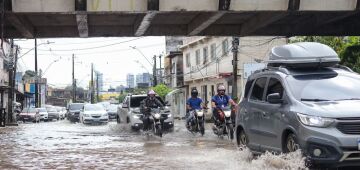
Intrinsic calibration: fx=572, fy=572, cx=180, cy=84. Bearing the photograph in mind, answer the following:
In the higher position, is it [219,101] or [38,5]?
[38,5]

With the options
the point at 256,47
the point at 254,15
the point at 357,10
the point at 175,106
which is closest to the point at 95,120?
the point at 256,47

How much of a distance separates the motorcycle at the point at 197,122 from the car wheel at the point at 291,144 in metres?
9.51

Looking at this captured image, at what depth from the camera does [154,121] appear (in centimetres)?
1870

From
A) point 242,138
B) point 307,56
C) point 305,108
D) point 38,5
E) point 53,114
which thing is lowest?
point 53,114

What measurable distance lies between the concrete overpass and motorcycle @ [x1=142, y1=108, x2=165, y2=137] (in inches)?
105

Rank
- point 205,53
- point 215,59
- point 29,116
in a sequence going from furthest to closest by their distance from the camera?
point 205,53 < point 29,116 < point 215,59

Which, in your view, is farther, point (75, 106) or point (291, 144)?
point (75, 106)

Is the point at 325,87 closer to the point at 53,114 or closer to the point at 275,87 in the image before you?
the point at 275,87

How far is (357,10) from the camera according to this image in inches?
620

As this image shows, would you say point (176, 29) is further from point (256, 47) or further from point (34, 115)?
point (34, 115)

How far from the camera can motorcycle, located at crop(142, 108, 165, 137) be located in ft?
60.7

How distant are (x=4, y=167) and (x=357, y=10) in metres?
10.2

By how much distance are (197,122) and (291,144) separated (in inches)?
396

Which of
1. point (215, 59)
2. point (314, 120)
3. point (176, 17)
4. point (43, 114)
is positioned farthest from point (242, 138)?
point (43, 114)
